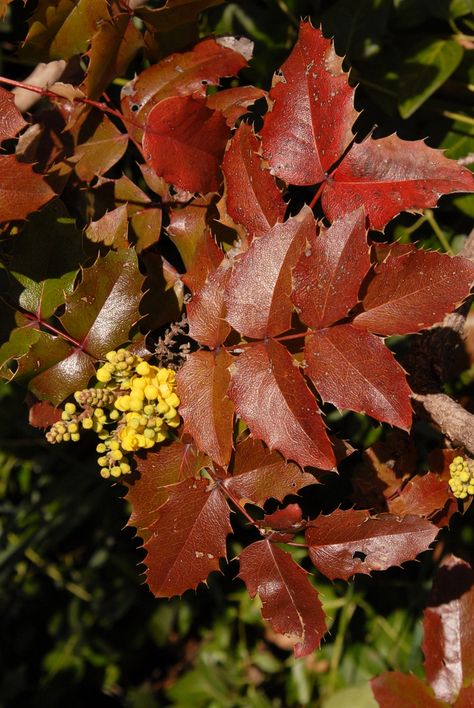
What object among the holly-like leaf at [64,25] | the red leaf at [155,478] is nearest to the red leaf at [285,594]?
the red leaf at [155,478]

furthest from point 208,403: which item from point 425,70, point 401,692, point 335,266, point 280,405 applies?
point 425,70

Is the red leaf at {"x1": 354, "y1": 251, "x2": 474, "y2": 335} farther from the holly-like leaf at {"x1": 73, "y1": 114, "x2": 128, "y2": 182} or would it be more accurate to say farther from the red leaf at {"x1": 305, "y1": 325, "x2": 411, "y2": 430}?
the holly-like leaf at {"x1": 73, "y1": 114, "x2": 128, "y2": 182}

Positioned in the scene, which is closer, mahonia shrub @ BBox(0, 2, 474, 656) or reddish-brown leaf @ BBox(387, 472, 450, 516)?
mahonia shrub @ BBox(0, 2, 474, 656)

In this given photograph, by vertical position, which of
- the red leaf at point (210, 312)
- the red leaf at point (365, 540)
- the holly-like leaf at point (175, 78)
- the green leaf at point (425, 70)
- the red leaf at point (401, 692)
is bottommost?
the red leaf at point (401, 692)

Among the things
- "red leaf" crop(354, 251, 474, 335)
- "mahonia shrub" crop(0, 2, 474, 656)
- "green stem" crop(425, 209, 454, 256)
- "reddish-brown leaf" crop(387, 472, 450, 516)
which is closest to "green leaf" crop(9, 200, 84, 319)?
"mahonia shrub" crop(0, 2, 474, 656)

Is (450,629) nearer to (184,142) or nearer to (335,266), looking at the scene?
(335,266)

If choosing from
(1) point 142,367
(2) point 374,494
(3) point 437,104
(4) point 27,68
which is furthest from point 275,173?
(4) point 27,68

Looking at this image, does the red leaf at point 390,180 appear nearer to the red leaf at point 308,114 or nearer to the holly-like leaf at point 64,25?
the red leaf at point 308,114
